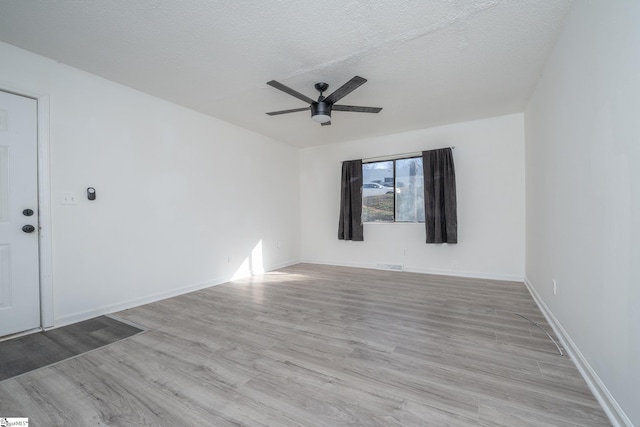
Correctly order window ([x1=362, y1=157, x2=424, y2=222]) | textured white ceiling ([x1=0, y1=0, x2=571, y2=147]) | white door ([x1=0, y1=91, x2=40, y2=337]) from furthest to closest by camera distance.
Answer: window ([x1=362, y1=157, x2=424, y2=222]) → white door ([x1=0, y1=91, x2=40, y2=337]) → textured white ceiling ([x1=0, y1=0, x2=571, y2=147])

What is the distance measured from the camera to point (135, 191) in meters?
3.23

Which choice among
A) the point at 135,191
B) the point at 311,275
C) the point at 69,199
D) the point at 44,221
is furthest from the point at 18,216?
the point at 311,275

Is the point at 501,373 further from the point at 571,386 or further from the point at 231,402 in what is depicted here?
the point at 231,402

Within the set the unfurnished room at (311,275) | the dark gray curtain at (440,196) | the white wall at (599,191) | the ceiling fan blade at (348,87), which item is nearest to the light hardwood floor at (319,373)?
the unfurnished room at (311,275)

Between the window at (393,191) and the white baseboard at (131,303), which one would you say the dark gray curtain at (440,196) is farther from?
the white baseboard at (131,303)

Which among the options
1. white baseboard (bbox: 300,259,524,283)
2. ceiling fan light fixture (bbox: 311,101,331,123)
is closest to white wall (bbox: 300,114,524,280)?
white baseboard (bbox: 300,259,524,283)

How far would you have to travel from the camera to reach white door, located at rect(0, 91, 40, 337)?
7.88ft

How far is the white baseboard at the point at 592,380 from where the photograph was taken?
4.30ft

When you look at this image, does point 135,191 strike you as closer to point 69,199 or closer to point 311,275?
point 69,199

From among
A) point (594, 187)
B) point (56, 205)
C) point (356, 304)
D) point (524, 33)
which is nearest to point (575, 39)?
point (524, 33)

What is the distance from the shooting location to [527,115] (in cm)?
378

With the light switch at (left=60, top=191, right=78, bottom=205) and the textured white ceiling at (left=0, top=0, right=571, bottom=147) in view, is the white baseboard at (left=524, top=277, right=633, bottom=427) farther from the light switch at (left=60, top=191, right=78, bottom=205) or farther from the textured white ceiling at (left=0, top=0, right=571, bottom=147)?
the light switch at (left=60, top=191, right=78, bottom=205)

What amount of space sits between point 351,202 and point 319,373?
3.89 m

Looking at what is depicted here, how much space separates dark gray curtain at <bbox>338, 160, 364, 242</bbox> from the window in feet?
A: 0.49
